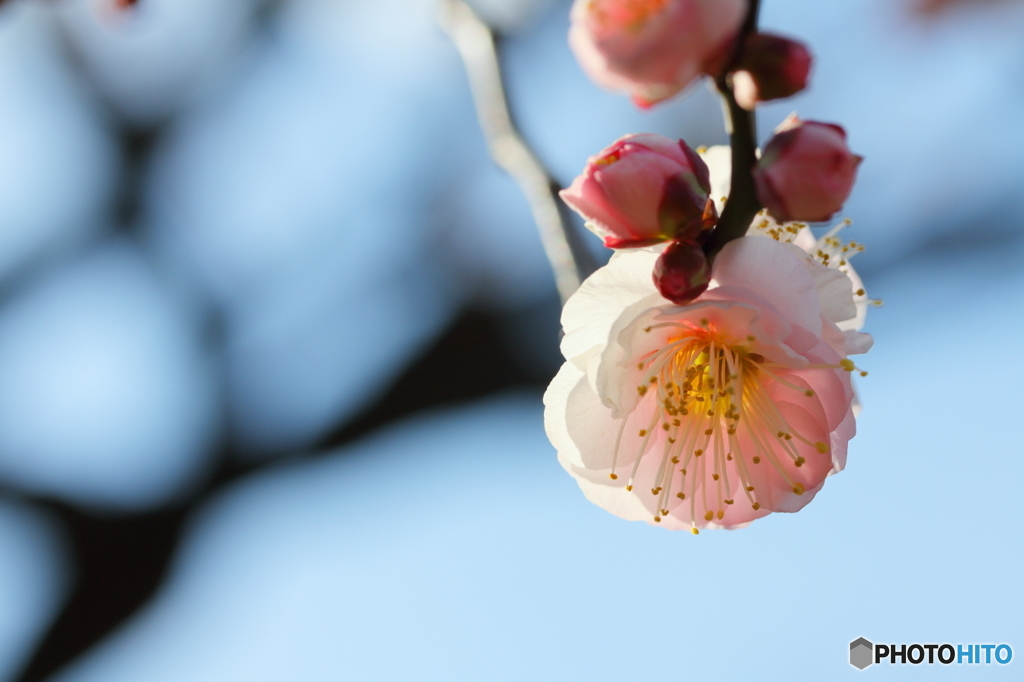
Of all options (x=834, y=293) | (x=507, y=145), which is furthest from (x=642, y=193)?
(x=507, y=145)

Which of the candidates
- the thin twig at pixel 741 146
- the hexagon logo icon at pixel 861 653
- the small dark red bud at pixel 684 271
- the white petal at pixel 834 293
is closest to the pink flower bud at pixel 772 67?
the thin twig at pixel 741 146

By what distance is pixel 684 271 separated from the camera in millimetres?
610

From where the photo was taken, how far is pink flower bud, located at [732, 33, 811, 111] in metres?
0.51

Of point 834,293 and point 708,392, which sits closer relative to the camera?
point 834,293

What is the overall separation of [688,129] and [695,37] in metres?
1.54

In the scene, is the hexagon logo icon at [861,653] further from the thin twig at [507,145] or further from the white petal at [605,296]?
the white petal at [605,296]

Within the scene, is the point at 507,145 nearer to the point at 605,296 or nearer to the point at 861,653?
the point at 605,296

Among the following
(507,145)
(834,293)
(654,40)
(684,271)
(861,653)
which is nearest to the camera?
(654,40)

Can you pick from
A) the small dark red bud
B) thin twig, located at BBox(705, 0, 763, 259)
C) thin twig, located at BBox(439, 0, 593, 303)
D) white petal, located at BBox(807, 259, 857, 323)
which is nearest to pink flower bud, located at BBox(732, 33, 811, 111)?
thin twig, located at BBox(705, 0, 763, 259)

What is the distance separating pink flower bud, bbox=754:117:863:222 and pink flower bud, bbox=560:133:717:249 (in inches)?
2.7

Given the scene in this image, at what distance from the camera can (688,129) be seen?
6.47 ft

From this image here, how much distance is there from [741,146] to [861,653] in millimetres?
1649

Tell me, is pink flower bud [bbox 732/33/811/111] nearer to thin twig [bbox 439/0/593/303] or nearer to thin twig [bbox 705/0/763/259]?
thin twig [bbox 705/0/763/259]

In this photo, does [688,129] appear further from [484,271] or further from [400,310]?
[400,310]
